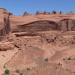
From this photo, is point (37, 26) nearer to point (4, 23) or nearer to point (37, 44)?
point (37, 44)

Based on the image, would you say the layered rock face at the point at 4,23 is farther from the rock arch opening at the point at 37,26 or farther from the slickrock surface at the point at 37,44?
the rock arch opening at the point at 37,26

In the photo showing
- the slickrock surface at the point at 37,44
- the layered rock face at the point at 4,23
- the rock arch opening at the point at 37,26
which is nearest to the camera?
the slickrock surface at the point at 37,44

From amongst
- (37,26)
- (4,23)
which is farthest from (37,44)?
(4,23)

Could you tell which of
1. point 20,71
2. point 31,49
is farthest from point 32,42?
point 20,71

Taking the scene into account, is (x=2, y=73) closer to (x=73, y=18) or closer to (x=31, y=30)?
(x=31, y=30)

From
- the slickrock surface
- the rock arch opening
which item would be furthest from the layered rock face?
the rock arch opening

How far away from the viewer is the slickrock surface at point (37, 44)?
23422mm

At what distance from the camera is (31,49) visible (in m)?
30.8

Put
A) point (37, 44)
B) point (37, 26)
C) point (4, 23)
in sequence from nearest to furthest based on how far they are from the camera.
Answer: point (4, 23), point (37, 44), point (37, 26)

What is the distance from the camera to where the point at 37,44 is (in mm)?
34031

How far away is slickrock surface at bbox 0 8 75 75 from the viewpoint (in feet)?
76.8

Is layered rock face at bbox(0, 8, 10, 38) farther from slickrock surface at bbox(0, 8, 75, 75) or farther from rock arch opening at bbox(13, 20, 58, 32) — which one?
rock arch opening at bbox(13, 20, 58, 32)

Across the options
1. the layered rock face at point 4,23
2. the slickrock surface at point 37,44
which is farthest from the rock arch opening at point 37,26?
the layered rock face at point 4,23

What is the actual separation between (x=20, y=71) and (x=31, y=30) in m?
15.8
